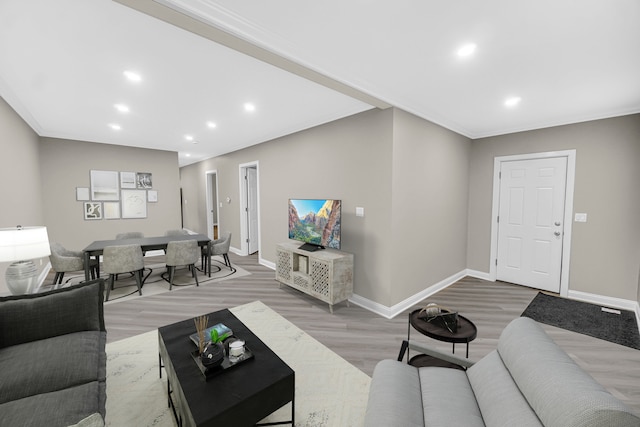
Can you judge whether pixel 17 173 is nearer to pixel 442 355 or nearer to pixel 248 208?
pixel 248 208

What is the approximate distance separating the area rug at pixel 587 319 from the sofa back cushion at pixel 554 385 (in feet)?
7.79

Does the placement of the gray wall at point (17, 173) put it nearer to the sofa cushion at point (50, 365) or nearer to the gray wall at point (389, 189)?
the sofa cushion at point (50, 365)

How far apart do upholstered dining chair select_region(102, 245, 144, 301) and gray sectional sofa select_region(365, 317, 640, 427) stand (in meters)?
3.74

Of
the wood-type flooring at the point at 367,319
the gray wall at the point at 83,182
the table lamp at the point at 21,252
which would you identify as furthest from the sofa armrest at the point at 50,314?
the gray wall at the point at 83,182

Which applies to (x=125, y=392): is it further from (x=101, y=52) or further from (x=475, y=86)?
(x=475, y=86)

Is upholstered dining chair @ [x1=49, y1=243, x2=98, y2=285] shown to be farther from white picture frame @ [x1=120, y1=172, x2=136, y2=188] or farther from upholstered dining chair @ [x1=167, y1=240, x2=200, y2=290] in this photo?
white picture frame @ [x1=120, y1=172, x2=136, y2=188]

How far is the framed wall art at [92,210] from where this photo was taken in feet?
18.7

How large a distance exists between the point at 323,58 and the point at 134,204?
6.10 m

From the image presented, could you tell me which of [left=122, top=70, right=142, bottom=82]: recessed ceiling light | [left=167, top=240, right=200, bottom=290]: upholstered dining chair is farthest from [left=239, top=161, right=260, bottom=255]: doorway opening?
[left=122, top=70, right=142, bottom=82]: recessed ceiling light

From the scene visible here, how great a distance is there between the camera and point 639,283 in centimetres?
329

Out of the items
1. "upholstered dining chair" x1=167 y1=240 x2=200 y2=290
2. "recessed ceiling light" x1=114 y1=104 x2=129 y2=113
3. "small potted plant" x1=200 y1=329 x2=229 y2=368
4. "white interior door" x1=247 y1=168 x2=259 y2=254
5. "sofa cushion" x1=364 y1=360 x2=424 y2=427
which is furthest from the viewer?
"white interior door" x1=247 y1=168 x2=259 y2=254

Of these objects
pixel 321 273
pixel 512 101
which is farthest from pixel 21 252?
pixel 512 101

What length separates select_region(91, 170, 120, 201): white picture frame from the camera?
5.77m

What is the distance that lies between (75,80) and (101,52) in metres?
0.90
